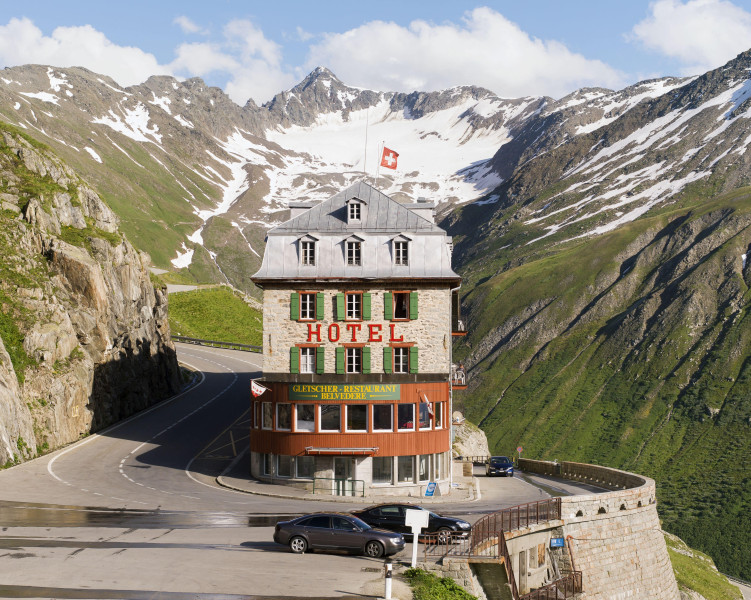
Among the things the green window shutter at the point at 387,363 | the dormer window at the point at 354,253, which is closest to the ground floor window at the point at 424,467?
the green window shutter at the point at 387,363

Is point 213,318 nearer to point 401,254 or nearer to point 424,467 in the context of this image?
point 401,254

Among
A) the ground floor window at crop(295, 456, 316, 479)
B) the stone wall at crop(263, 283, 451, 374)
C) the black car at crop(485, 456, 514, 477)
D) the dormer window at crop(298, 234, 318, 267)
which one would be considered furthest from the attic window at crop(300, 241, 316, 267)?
the black car at crop(485, 456, 514, 477)

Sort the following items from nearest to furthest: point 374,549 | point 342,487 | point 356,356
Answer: point 374,549
point 342,487
point 356,356

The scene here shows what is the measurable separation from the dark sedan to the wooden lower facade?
61.5 feet

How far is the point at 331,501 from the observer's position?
164ft

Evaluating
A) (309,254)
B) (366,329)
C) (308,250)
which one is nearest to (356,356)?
(366,329)

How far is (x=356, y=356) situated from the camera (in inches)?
2233

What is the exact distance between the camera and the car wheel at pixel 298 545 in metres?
34.7

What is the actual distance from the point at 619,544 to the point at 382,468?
52.7 ft

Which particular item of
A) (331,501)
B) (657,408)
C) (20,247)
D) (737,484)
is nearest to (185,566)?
(331,501)

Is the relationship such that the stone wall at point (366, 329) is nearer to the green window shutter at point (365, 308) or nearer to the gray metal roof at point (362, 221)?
the green window shutter at point (365, 308)

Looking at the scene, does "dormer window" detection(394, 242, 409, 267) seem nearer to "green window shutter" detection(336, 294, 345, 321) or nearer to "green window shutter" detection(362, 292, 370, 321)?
"green window shutter" detection(362, 292, 370, 321)

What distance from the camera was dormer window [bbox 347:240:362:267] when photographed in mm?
57938

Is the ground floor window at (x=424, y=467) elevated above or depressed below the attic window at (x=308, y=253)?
below
